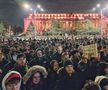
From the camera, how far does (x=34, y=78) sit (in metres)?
8.82

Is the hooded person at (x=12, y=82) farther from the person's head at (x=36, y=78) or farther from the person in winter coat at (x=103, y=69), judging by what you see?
the person in winter coat at (x=103, y=69)

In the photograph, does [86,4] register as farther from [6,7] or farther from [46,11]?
[6,7]

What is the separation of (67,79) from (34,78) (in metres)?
1.61

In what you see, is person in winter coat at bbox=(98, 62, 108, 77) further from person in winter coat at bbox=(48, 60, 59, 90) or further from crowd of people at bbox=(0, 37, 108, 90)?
person in winter coat at bbox=(48, 60, 59, 90)

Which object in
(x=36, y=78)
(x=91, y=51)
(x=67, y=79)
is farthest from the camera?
(x=91, y=51)

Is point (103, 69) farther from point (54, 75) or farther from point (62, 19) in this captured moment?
point (62, 19)

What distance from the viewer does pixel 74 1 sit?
456ft

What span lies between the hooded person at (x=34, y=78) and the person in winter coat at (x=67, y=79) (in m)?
1.15

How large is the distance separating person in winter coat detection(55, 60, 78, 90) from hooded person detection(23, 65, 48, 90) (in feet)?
3.77

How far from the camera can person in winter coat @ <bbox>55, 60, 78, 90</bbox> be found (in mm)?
10102

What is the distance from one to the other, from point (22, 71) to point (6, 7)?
328 feet

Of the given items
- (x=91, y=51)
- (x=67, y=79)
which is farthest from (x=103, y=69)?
(x=91, y=51)

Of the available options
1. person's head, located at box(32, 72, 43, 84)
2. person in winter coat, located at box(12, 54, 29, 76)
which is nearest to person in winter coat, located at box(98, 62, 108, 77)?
person in winter coat, located at box(12, 54, 29, 76)

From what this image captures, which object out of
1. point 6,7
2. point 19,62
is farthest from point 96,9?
point 19,62
